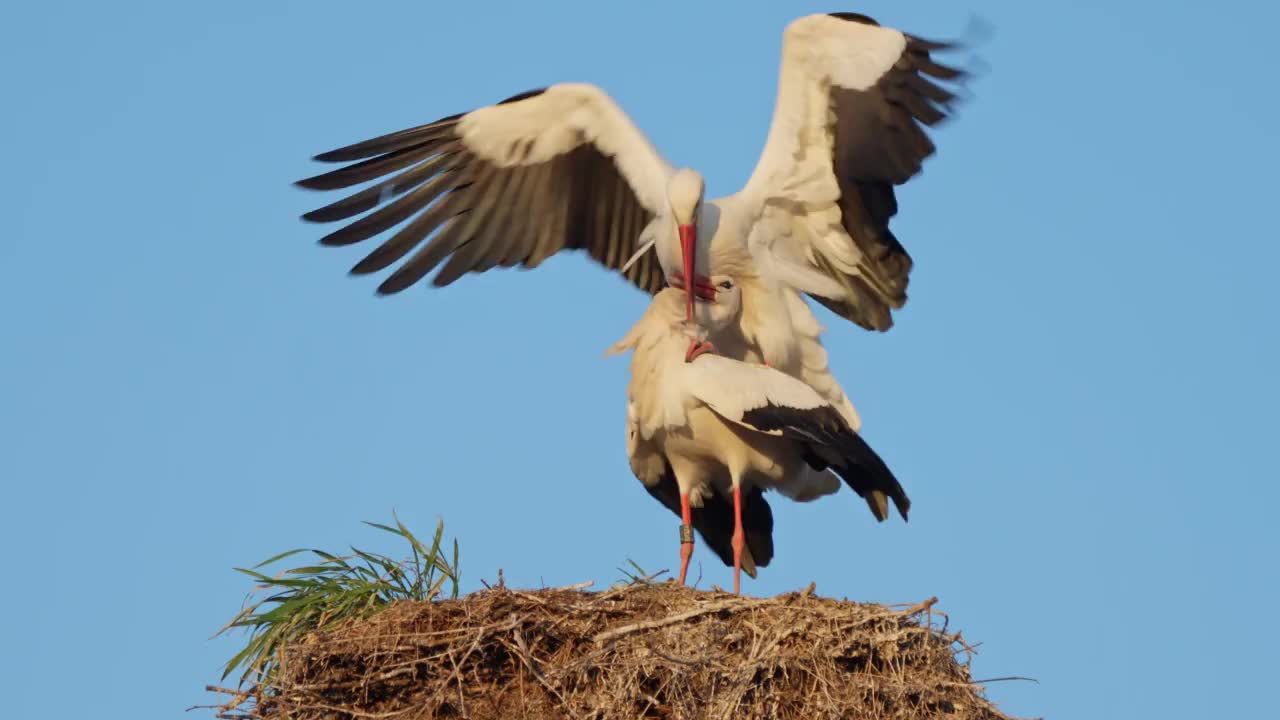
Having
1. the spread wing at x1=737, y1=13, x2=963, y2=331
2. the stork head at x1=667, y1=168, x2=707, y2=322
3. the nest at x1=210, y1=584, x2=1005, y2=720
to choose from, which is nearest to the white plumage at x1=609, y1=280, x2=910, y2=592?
the stork head at x1=667, y1=168, x2=707, y2=322

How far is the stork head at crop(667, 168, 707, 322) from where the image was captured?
10.7 metres

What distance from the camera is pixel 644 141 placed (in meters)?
11.8

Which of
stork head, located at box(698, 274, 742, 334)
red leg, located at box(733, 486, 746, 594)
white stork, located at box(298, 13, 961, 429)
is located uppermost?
white stork, located at box(298, 13, 961, 429)

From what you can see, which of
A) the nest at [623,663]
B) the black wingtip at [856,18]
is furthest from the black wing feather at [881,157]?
the nest at [623,663]

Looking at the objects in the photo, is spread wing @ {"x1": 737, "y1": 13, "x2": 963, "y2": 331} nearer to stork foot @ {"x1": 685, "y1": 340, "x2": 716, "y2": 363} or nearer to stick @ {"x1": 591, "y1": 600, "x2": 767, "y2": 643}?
stork foot @ {"x1": 685, "y1": 340, "x2": 716, "y2": 363}

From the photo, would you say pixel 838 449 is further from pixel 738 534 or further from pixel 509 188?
pixel 509 188

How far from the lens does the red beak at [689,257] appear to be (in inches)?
419

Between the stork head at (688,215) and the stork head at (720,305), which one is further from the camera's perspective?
the stork head at (720,305)

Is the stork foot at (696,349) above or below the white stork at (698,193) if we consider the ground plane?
below

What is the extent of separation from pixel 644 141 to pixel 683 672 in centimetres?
431

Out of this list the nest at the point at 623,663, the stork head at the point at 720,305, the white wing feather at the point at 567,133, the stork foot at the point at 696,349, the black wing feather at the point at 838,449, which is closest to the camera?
the nest at the point at 623,663

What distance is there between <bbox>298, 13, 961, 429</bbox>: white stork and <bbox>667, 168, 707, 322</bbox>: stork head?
0.4 inches

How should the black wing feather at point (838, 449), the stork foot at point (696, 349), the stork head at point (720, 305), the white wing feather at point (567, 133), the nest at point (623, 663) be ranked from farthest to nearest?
the white wing feather at point (567, 133)
the stork head at point (720, 305)
the stork foot at point (696, 349)
the black wing feather at point (838, 449)
the nest at point (623, 663)

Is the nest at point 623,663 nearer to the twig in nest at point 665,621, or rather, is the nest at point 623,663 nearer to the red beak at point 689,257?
the twig in nest at point 665,621
